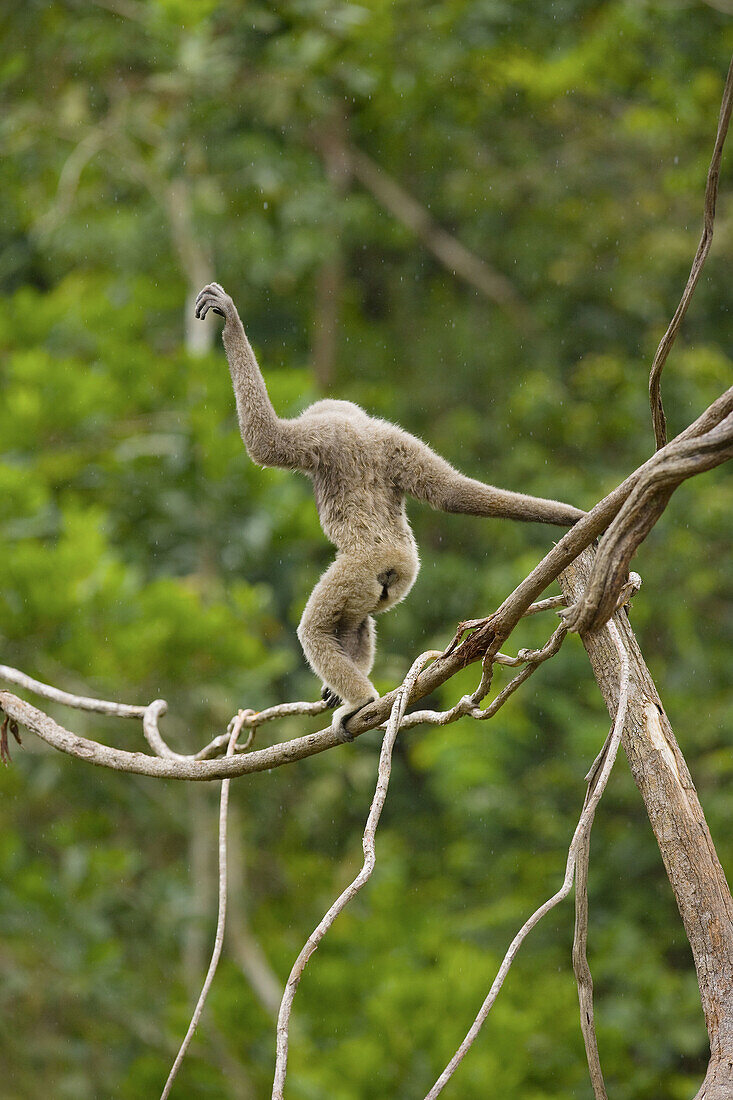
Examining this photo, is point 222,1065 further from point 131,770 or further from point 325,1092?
point 131,770

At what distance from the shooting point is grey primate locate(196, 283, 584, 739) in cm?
236

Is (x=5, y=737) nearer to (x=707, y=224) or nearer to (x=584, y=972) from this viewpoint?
(x=584, y=972)

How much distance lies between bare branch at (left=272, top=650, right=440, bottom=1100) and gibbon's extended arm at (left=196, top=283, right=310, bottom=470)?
0.66 metres

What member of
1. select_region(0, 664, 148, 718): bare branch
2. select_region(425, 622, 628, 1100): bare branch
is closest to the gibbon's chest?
select_region(0, 664, 148, 718): bare branch

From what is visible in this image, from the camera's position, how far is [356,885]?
4.92 feet

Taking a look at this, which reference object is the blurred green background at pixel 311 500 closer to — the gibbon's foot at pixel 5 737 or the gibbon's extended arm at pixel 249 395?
the gibbon's foot at pixel 5 737

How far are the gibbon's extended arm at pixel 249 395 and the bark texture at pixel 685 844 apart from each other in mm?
857

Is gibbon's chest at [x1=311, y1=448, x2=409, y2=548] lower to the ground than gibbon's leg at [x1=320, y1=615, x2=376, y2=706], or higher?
higher

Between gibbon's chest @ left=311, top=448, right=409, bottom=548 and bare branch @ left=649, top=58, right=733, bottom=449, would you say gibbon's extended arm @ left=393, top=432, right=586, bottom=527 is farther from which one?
bare branch @ left=649, top=58, right=733, bottom=449

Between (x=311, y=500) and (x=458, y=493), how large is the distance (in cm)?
431

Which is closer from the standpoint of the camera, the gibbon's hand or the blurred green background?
the gibbon's hand

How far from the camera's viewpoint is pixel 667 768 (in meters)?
1.76

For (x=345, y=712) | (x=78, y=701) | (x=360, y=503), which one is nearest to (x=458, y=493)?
(x=360, y=503)

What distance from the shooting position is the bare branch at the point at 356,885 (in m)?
1.43
